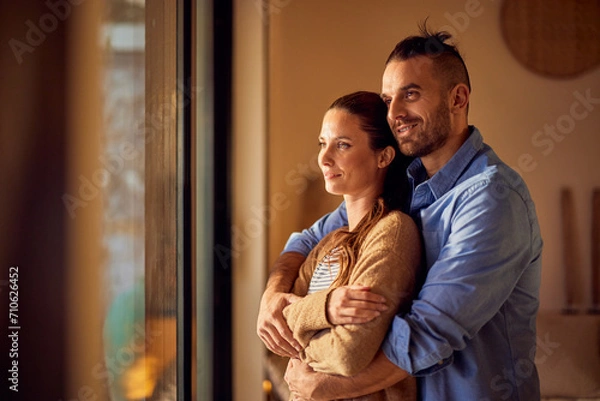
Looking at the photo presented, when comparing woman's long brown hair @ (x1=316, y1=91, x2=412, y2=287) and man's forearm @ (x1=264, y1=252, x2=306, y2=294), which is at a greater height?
woman's long brown hair @ (x1=316, y1=91, x2=412, y2=287)

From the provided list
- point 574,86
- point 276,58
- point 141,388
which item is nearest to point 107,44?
point 141,388

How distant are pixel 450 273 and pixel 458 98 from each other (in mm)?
329

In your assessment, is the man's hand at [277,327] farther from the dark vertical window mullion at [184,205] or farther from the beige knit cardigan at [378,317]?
the dark vertical window mullion at [184,205]

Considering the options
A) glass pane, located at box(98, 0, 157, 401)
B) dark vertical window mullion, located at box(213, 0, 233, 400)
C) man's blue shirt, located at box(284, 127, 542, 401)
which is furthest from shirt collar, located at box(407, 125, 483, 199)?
dark vertical window mullion, located at box(213, 0, 233, 400)

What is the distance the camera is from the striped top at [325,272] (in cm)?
101

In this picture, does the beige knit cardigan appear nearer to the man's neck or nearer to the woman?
the woman

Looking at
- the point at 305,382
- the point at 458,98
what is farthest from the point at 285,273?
the point at 458,98

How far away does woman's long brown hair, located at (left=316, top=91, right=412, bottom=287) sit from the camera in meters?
1.01

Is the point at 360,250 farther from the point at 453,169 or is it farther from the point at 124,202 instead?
the point at 124,202

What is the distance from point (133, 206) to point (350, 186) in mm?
365

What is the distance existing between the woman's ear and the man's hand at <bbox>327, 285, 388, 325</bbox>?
256 millimetres

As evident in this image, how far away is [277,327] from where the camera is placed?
992mm

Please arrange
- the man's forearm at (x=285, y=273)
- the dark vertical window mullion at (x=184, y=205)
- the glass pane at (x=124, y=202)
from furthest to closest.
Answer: the dark vertical window mullion at (x=184, y=205), the man's forearm at (x=285, y=273), the glass pane at (x=124, y=202)

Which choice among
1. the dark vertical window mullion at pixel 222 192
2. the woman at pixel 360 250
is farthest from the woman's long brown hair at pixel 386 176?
the dark vertical window mullion at pixel 222 192
